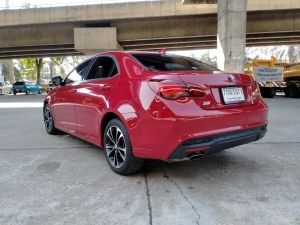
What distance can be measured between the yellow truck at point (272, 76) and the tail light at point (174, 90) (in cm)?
1465

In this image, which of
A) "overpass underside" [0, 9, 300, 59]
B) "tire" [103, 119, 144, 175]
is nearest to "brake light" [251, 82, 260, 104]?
"tire" [103, 119, 144, 175]

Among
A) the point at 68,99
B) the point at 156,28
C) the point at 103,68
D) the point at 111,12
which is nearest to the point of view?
the point at 103,68

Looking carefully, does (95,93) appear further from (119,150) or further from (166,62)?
(166,62)

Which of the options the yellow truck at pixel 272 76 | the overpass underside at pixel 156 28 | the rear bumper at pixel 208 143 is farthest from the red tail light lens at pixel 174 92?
the overpass underside at pixel 156 28

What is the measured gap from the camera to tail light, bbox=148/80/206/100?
10.5 feet

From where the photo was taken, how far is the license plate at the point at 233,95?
3469 millimetres

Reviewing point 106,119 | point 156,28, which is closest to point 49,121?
point 106,119

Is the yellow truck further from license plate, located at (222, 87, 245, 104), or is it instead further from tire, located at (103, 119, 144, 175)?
tire, located at (103, 119, 144, 175)

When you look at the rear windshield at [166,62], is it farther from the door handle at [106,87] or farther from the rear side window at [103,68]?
the door handle at [106,87]

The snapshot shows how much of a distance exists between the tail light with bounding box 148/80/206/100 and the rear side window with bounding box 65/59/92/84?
6.42ft

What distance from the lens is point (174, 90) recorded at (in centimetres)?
321

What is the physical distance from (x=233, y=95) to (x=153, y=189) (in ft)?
4.41

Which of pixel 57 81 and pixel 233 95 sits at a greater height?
pixel 57 81

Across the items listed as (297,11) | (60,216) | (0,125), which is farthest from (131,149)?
(297,11)
